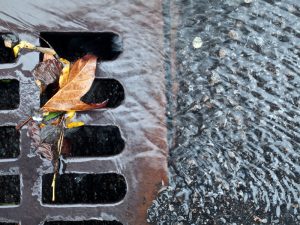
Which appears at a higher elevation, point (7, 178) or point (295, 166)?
point (295, 166)

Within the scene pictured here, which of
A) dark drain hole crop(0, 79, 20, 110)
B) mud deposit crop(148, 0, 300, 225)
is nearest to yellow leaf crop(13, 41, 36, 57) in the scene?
dark drain hole crop(0, 79, 20, 110)

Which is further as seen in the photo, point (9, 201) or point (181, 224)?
point (9, 201)

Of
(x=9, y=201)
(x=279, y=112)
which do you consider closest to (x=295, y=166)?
(x=279, y=112)

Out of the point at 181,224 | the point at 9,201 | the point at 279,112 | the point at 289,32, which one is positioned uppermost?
the point at 289,32

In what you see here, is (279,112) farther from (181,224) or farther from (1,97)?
(1,97)

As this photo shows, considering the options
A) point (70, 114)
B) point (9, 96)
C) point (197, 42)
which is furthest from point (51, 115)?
point (197, 42)
